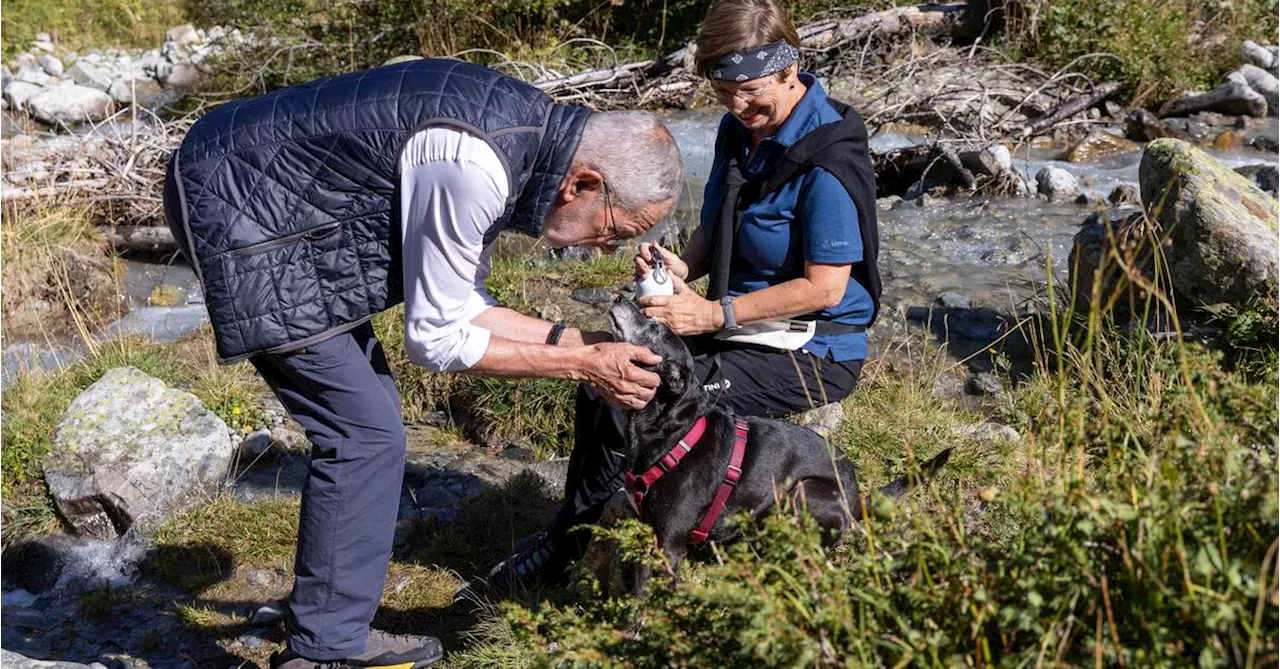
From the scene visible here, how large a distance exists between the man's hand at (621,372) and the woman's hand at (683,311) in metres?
0.43

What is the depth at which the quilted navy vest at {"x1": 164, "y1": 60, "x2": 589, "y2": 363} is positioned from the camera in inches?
120

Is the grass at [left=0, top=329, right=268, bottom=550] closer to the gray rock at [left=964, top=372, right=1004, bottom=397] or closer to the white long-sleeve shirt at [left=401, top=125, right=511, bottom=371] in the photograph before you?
the white long-sleeve shirt at [left=401, top=125, right=511, bottom=371]

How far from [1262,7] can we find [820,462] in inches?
399

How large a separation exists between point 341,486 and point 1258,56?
1040 cm

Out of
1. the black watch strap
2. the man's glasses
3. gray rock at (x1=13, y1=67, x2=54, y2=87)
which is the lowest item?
gray rock at (x1=13, y1=67, x2=54, y2=87)

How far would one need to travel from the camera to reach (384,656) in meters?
3.55

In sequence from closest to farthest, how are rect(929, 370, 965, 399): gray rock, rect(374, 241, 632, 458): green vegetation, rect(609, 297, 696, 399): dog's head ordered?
rect(609, 297, 696, 399): dog's head
rect(374, 241, 632, 458): green vegetation
rect(929, 370, 965, 399): gray rock

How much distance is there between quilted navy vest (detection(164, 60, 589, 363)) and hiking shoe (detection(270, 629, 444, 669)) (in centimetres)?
90

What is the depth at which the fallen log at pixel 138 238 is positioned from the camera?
8523mm

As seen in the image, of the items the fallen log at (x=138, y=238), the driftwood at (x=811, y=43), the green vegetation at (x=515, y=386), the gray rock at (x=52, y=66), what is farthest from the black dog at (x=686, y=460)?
the gray rock at (x=52, y=66)

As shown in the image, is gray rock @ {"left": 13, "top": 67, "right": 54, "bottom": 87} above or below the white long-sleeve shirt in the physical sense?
below

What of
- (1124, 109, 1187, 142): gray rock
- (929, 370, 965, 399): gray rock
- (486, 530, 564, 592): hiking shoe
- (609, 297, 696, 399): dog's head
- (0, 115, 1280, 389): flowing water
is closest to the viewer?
(609, 297, 696, 399): dog's head

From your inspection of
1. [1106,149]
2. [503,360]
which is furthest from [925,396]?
[1106,149]

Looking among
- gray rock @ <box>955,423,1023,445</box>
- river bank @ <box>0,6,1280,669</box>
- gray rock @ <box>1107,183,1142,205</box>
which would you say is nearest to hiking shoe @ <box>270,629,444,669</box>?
river bank @ <box>0,6,1280,669</box>
